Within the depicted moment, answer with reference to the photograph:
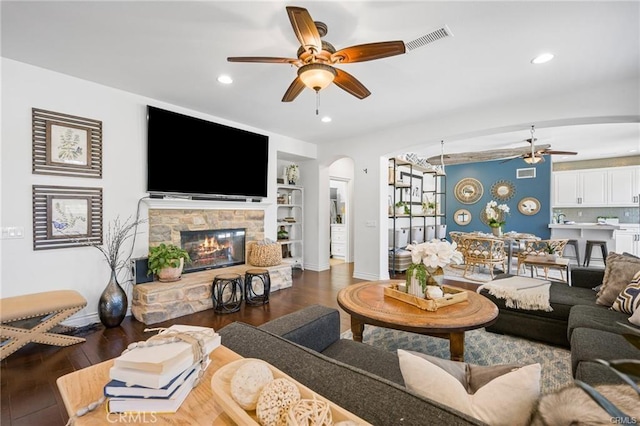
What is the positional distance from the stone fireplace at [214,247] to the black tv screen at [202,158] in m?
0.59

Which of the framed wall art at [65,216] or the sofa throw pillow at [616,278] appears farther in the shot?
the framed wall art at [65,216]

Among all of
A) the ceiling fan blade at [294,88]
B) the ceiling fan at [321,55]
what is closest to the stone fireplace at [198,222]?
the ceiling fan blade at [294,88]

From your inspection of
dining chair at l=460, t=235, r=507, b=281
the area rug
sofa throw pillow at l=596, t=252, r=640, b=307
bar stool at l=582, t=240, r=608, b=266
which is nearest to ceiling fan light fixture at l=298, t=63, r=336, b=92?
the area rug

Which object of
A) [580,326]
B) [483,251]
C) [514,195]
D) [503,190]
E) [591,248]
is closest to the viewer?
[580,326]

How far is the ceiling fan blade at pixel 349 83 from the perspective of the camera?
2326 mm

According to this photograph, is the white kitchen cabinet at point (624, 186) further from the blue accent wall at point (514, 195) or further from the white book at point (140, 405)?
the white book at point (140, 405)

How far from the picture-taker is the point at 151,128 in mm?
3539

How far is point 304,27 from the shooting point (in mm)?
1784

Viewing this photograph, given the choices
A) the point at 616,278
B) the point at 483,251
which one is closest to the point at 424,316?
the point at 616,278

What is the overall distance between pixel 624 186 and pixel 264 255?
8.86 m

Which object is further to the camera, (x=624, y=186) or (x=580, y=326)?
(x=624, y=186)

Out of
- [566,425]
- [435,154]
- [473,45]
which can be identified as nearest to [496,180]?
[435,154]

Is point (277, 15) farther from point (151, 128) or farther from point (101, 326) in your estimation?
point (101, 326)

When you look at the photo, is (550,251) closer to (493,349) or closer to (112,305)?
(493,349)
